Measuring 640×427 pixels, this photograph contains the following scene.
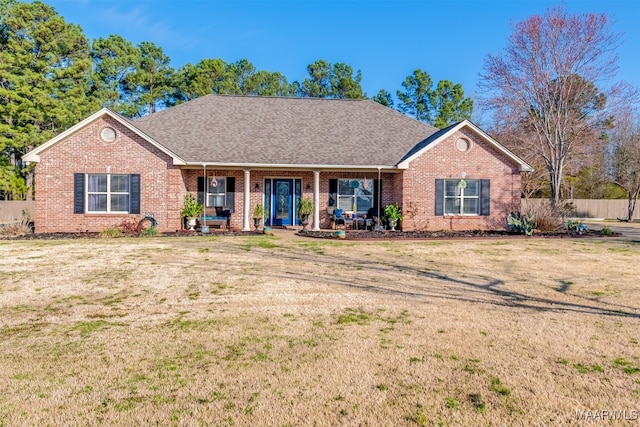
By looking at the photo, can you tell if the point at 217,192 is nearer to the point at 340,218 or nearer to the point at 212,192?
the point at 212,192

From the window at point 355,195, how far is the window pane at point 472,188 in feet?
14.5

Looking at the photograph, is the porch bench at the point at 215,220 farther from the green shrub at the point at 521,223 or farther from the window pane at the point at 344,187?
the green shrub at the point at 521,223

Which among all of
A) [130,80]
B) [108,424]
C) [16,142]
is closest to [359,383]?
[108,424]

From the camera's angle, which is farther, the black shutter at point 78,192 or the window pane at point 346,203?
the window pane at point 346,203

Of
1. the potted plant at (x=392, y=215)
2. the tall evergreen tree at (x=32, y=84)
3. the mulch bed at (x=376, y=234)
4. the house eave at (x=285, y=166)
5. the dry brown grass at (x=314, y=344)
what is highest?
the tall evergreen tree at (x=32, y=84)

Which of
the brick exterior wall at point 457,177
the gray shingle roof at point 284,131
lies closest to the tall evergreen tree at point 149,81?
the gray shingle roof at point 284,131

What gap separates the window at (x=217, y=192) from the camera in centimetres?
1878

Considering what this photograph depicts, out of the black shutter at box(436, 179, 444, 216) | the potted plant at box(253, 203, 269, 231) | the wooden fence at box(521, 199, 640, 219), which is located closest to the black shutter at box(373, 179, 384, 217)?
the black shutter at box(436, 179, 444, 216)

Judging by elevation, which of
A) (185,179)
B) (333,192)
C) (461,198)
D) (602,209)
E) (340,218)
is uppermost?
(185,179)

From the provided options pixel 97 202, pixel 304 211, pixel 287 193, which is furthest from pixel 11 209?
pixel 304 211

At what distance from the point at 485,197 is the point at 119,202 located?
16114 millimetres

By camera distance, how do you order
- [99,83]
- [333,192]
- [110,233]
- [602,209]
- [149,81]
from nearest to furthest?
1. [110,233]
2. [333,192]
3. [99,83]
4. [602,209]
5. [149,81]

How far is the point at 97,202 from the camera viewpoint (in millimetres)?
16938

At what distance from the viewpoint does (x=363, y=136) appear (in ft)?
68.7
